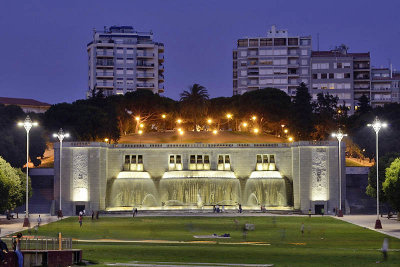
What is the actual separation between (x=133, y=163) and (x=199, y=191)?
1105 cm

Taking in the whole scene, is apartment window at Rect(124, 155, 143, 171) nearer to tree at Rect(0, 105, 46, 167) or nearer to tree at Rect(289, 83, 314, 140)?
tree at Rect(0, 105, 46, 167)

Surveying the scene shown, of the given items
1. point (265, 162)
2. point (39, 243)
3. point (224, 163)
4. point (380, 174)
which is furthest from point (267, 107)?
point (39, 243)

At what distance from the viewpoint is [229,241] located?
57.7m

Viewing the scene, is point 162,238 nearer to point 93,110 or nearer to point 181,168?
point 181,168

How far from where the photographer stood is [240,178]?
364ft

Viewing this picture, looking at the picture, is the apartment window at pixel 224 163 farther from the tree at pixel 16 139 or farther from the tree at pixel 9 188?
the tree at pixel 9 188

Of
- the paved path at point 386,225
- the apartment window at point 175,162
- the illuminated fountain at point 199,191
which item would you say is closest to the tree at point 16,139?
the apartment window at point 175,162

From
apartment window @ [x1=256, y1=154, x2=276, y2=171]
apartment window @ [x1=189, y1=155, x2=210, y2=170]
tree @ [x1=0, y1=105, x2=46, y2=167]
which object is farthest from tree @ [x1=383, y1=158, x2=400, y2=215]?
tree @ [x1=0, y1=105, x2=46, y2=167]

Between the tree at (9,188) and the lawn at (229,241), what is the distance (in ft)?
19.0

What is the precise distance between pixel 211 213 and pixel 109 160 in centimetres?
2030

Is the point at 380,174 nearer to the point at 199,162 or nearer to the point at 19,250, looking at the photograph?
the point at 199,162

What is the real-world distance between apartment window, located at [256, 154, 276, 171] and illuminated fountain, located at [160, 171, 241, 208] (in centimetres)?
512

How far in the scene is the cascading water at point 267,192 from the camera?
350 ft

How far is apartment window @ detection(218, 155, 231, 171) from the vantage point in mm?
111938
